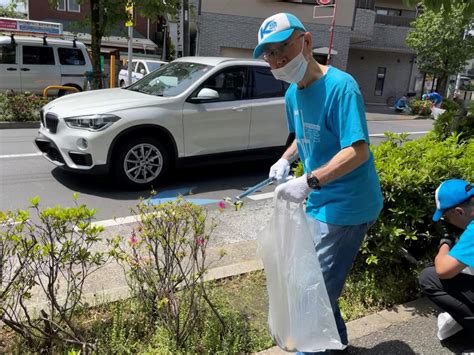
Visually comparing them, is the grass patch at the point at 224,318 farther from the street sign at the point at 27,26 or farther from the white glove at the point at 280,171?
the street sign at the point at 27,26

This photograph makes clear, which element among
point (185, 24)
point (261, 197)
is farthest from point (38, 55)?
point (261, 197)

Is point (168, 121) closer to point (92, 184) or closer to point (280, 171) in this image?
point (92, 184)

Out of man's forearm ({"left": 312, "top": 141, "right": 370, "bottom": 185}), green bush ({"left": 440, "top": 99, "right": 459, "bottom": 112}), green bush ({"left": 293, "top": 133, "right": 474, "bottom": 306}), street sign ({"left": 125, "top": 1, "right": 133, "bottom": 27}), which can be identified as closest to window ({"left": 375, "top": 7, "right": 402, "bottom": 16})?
street sign ({"left": 125, "top": 1, "right": 133, "bottom": 27})

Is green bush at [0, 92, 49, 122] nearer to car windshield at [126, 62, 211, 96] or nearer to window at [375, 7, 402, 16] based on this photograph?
car windshield at [126, 62, 211, 96]

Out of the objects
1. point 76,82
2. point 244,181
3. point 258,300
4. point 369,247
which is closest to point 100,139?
point 244,181

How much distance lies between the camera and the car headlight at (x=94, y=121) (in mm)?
Answer: 5238

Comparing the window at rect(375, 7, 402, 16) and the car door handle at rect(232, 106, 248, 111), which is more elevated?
the window at rect(375, 7, 402, 16)

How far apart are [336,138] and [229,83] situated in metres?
4.39

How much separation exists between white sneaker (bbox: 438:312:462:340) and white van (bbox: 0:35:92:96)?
1322 cm

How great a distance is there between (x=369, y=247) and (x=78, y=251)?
2007 mm

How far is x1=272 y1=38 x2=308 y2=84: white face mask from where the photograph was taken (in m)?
1.99

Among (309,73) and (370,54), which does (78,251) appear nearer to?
(309,73)

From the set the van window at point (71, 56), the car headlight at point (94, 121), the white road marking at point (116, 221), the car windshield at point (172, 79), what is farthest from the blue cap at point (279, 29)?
the van window at point (71, 56)

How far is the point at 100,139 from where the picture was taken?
5230 mm
